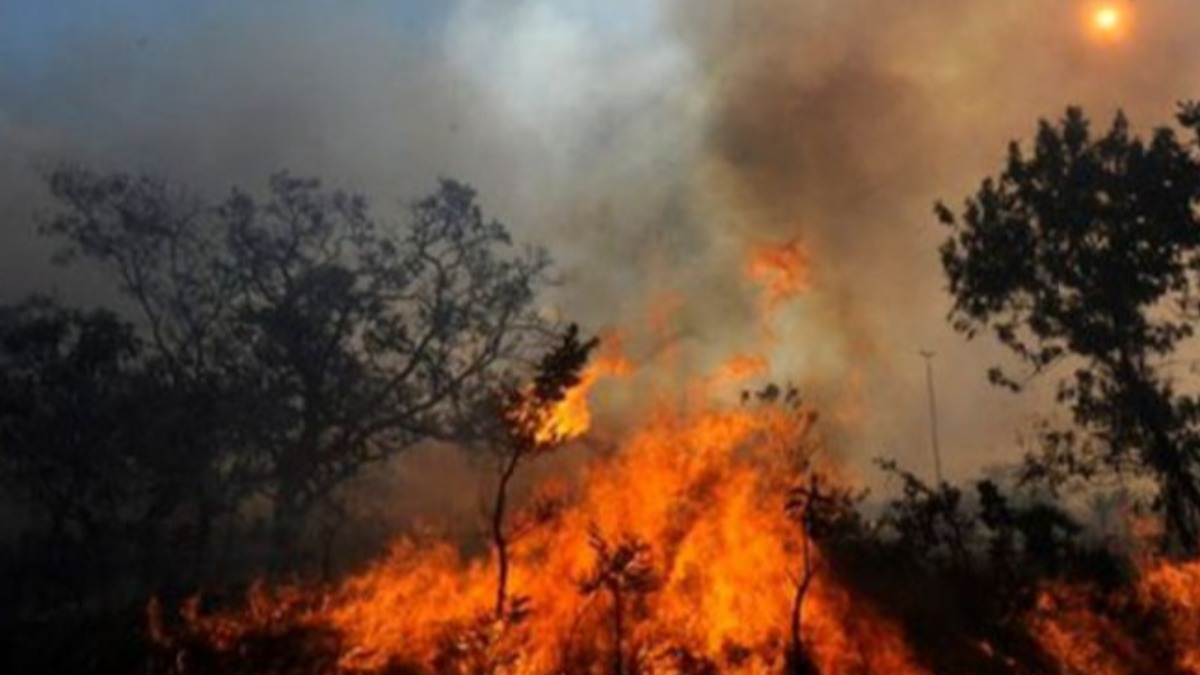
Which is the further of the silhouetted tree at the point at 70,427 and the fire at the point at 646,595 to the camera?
the silhouetted tree at the point at 70,427

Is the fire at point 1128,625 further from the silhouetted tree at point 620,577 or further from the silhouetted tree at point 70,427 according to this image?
the silhouetted tree at point 70,427

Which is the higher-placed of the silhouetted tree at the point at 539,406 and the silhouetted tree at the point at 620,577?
the silhouetted tree at the point at 539,406

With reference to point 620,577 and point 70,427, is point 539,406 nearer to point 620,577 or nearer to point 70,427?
point 620,577

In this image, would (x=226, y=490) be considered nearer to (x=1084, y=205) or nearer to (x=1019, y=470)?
(x=1019, y=470)

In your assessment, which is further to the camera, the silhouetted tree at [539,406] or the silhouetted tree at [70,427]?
the silhouetted tree at [70,427]

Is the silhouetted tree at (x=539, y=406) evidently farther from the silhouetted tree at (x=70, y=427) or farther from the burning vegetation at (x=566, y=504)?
the silhouetted tree at (x=70, y=427)

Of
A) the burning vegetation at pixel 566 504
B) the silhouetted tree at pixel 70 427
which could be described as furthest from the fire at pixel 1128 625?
the silhouetted tree at pixel 70 427

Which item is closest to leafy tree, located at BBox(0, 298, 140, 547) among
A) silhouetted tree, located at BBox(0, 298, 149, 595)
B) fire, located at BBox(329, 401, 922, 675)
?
silhouetted tree, located at BBox(0, 298, 149, 595)

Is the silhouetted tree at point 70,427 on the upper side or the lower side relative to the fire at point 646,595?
upper

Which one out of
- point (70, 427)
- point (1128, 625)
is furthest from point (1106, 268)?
point (70, 427)

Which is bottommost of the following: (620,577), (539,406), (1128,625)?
(1128,625)

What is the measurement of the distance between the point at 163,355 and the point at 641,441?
23787 millimetres

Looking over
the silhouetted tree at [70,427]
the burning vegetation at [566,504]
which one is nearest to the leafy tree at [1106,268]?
the burning vegetation at [566,504]

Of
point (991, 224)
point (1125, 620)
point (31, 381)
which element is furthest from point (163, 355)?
point (1125, 620)
